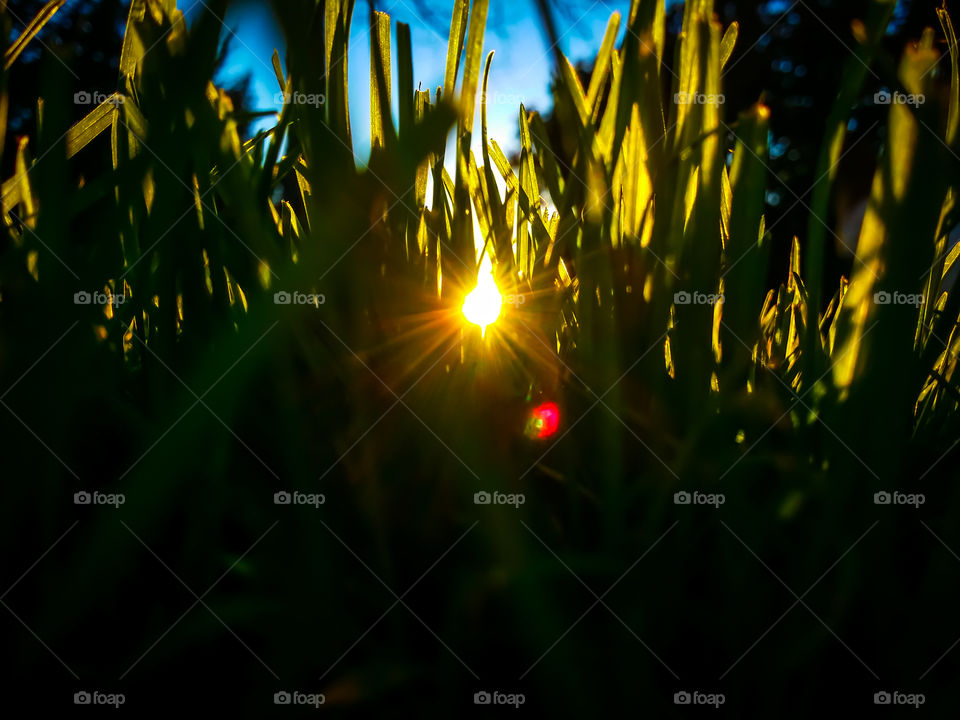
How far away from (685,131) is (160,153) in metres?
0.30

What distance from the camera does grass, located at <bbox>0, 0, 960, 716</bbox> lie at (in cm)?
24

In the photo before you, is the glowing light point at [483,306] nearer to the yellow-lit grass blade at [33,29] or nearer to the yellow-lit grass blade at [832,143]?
the yellow-lit grass blade at [832,143]

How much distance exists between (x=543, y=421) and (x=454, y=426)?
75 mm

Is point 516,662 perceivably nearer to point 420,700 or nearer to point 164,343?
point 420,700

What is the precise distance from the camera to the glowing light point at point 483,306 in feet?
1.31

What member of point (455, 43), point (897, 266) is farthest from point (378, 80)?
point (897, 266)

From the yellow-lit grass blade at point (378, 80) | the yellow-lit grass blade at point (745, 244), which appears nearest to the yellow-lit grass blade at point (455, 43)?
the yellow-lit grass blade at point (378, 80)

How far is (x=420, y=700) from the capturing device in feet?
0.79

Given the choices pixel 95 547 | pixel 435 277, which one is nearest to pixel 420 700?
pixel 95 547

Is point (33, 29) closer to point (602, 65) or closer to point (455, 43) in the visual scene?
point (455, 43)

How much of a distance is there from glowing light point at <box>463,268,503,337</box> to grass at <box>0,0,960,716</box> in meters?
0.01

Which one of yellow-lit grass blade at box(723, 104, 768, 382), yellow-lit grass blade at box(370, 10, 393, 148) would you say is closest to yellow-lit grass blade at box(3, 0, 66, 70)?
yellow-lit grass blade at box(370, 10, 393, 148)

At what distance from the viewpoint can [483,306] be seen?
1.41ft

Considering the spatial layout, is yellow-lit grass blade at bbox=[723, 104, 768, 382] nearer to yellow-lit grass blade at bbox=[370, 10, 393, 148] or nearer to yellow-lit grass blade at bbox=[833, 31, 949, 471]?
yellow-lit grass blade at bbox=[833, 31, 949, 471]
